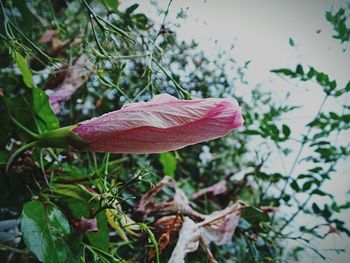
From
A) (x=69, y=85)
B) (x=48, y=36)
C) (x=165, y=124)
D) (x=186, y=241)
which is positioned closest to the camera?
(x=165, y=124)

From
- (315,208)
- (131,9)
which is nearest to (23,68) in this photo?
(131,9)

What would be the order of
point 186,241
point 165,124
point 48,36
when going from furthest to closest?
point 48,36 < point 186,241 < point 165,124

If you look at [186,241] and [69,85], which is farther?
[69,85]

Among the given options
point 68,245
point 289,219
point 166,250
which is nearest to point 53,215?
point 68,245

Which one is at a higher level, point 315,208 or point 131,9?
point 131,9

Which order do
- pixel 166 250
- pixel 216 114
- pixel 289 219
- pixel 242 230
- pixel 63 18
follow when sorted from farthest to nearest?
pixel 63 18 → pixel 289 219 → pixel 242 230 → pixel 166 250 → pixel 216 114

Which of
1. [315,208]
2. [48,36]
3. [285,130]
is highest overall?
[48,36]

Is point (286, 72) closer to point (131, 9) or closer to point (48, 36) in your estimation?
point (131, 9)

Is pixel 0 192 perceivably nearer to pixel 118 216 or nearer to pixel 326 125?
pixel 118 216
